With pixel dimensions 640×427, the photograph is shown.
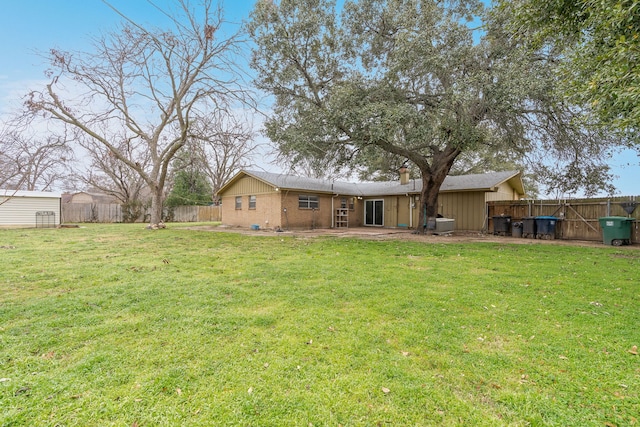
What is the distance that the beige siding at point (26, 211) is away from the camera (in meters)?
16.8

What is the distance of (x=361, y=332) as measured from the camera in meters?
3.07

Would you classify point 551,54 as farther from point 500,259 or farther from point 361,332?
point 361,332

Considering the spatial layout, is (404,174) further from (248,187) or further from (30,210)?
(30,210)

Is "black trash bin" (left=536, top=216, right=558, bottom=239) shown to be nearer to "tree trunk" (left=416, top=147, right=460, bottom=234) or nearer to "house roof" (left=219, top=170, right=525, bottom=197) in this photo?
"house roof" (left=219, top=170, right=525, bottom=197)

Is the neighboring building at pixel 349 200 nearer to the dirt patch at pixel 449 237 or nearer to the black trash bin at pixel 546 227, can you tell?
the dirt patch at pixel 449 237

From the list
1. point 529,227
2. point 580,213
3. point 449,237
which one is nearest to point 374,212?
point 449,237

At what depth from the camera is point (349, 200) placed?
1961 cm

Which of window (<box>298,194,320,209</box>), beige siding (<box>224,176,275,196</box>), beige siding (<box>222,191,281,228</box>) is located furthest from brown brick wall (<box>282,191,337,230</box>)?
beige siding (<box>224,176,275,196</box>)

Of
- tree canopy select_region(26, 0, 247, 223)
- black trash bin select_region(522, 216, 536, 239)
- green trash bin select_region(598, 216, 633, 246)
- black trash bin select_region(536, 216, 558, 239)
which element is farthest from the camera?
black trash bin select_region(522, 216, 536, 239)

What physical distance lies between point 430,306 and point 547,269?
3.96 m

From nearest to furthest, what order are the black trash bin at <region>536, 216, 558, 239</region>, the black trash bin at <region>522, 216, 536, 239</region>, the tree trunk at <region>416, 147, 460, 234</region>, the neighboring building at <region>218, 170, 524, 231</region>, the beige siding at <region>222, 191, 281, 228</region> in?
the black trash bin at <region>536, 216, 558, 239</region> → the black trash bin at <region>522, 216, 536, 239</region> → the tree trunk at <region>416, 147, 460, 234</region> → the neighboring building at <region>218, 170, 524, 231</region> → the beige siding at <region>222, 191, 281, 228</region>

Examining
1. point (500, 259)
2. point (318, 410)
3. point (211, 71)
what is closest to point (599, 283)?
point (500, 259)

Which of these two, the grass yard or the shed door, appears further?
the shed door

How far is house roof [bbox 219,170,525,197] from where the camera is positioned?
50.1ft
